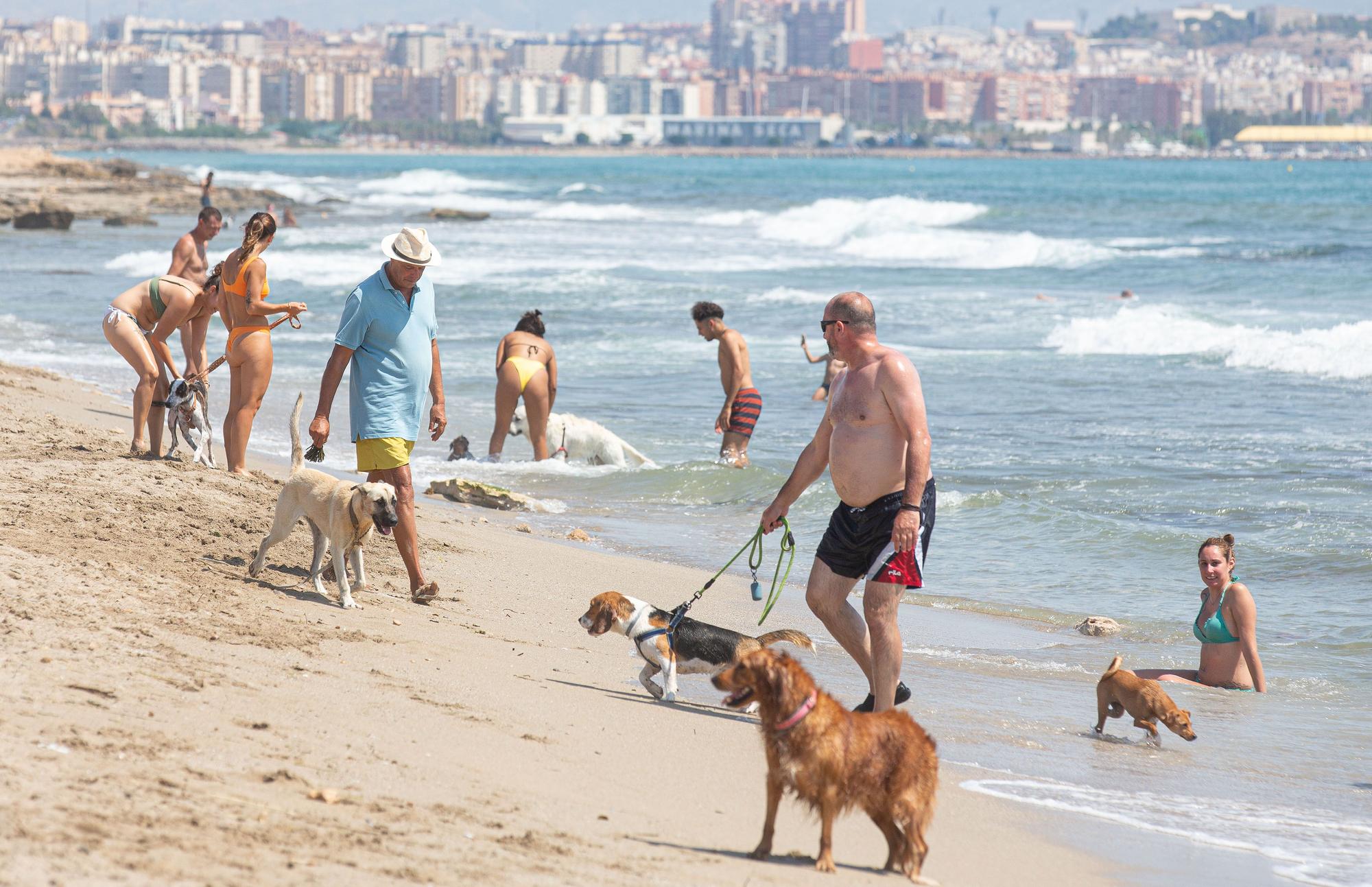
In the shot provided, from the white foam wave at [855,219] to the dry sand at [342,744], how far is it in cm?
4069

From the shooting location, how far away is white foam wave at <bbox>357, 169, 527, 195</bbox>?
8475cm

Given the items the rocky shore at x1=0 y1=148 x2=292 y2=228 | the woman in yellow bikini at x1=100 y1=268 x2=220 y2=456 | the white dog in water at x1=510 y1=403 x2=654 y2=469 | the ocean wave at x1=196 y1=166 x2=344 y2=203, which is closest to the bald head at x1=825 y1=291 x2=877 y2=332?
the woman in yellow bikini at x1=100 y1=268 x2=220 y2=456

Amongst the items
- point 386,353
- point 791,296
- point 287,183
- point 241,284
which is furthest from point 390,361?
point 287,183

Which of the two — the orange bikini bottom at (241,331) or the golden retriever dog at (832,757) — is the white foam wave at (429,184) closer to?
the orange bikini bottom at (241,331)

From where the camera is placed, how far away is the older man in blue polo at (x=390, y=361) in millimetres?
6551

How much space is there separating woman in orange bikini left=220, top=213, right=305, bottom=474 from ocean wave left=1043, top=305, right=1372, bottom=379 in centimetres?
1399

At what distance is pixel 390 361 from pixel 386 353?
1.5 inches

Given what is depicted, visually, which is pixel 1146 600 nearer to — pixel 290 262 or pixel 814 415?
pixel 814 415

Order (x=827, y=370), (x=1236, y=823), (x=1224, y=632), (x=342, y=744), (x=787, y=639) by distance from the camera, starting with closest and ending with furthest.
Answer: (x=342, y=744) → (x=1236, y=823) → (x=787, y=639) → (x=1224, y=632) → (x=827, y=370)

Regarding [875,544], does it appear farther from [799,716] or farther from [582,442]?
[582,442]

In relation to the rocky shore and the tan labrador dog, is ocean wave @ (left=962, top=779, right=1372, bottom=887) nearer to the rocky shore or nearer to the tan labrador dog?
the tan labrador dog

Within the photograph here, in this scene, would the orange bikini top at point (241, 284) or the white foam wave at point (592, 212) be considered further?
the white foam wave at point (592, 212)

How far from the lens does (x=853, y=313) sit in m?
5.62

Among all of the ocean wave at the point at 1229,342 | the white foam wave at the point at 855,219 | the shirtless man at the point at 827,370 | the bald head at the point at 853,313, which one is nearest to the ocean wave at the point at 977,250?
the white foam wave at the point at 855,219
